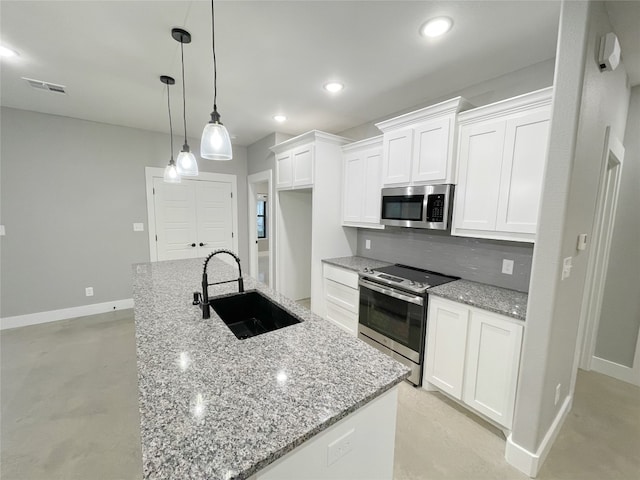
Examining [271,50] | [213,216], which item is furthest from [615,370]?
[213,216]

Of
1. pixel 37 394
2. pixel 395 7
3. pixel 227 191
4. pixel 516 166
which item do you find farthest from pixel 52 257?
pixel 516 166

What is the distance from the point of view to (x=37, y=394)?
7.13 feet

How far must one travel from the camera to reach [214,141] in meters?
1.56

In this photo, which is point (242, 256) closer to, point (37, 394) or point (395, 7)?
point (37, 394)

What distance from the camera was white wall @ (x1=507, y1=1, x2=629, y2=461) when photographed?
1.28m

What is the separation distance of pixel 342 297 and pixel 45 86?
3687 mm

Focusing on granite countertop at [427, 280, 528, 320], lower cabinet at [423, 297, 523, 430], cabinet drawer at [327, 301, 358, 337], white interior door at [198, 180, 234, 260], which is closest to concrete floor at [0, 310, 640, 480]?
lower cabinet at [423, 297, 523, 430]

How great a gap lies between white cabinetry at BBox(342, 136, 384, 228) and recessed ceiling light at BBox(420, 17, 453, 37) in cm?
A: 115

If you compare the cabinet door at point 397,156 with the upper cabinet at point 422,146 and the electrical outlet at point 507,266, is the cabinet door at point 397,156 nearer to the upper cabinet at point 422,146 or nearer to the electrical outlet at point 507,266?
the upper cabinet at point 422,146

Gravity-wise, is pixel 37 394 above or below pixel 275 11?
below

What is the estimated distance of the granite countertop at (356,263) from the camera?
2926mm

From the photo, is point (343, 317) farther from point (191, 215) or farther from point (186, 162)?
point (191, 215)

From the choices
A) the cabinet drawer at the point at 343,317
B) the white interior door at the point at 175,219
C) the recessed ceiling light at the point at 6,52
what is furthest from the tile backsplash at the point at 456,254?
the recessed ceiling light at the point at 6,52

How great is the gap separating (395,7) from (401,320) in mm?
2223
